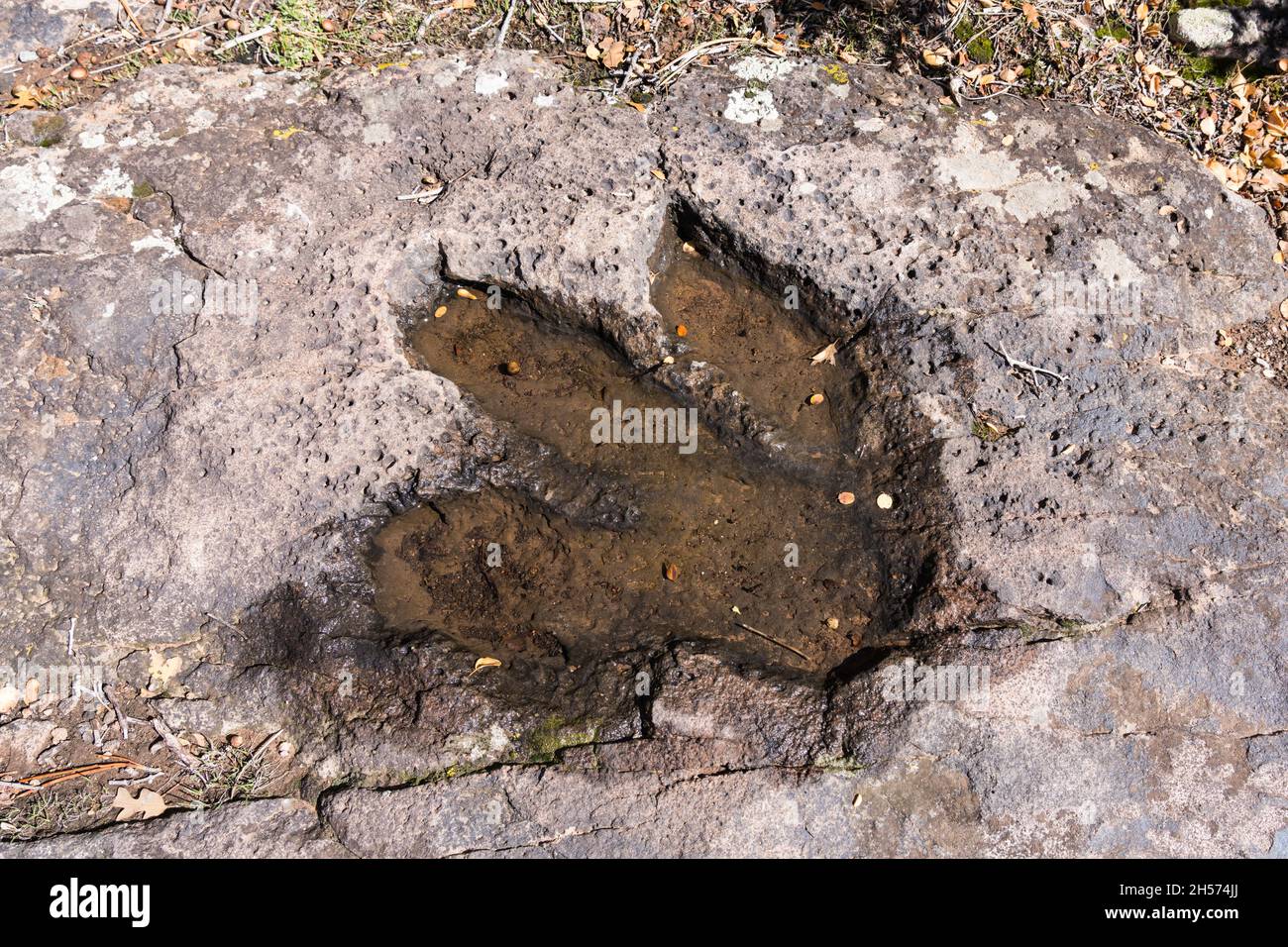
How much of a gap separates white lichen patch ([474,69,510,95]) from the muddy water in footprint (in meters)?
1.11

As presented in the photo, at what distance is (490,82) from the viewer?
4227 millimetres

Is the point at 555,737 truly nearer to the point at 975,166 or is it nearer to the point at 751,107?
the point at 751,107

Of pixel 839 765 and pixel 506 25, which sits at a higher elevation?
pixel 506 25

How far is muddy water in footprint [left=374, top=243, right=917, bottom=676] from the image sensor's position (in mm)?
3305

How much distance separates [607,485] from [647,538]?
0.26m

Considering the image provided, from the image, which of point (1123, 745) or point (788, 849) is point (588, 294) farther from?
point (1123, 745)

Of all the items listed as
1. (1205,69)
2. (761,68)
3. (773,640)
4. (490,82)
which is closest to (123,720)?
(773,640)

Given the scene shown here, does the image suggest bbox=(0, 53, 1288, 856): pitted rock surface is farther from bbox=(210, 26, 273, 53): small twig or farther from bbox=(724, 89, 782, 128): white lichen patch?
bbox=(210, 26, 273, 53): small twig

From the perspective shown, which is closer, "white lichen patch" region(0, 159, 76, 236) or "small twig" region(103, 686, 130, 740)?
"small twig" region(103, 686, 130, 740)

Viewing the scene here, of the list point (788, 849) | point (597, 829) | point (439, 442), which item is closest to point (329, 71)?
point (439, 442)

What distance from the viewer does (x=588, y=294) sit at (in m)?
3.73

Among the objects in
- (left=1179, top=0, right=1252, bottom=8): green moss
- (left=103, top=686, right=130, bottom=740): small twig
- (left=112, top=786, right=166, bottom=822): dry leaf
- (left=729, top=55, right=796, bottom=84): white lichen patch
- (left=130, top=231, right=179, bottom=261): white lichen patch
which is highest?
(left=1179, top=0, right=1252, bottom=8): green moss

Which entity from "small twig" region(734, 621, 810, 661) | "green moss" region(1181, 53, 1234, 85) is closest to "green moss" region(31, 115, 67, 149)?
"small twig" region(734, 621, 810, 661)

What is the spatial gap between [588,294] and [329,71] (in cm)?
180
